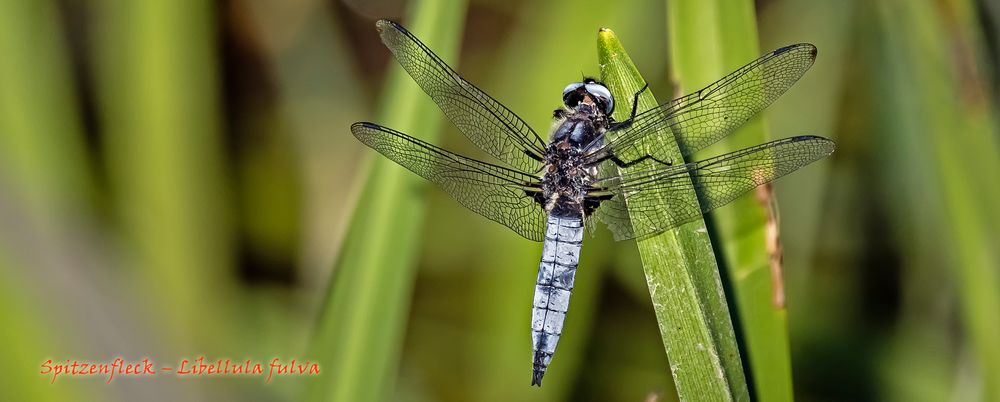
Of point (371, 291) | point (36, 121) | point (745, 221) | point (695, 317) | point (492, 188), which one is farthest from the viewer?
point (492, 188)

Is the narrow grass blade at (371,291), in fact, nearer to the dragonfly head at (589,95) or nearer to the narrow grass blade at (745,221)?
the dragonfly head at (589,95)

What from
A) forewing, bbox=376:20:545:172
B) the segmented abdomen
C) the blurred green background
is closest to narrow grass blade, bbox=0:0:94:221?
the blurred green background

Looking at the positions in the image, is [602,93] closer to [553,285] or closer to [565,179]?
[565,179]

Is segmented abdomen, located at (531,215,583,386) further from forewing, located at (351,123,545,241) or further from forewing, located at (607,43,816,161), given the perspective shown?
forewing, located at (607,43,816,161)

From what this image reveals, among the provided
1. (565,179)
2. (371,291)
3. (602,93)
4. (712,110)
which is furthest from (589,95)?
(371,291)

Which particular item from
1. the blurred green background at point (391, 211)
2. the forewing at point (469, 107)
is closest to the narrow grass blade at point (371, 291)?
the blurred green background at point (391, 211)
